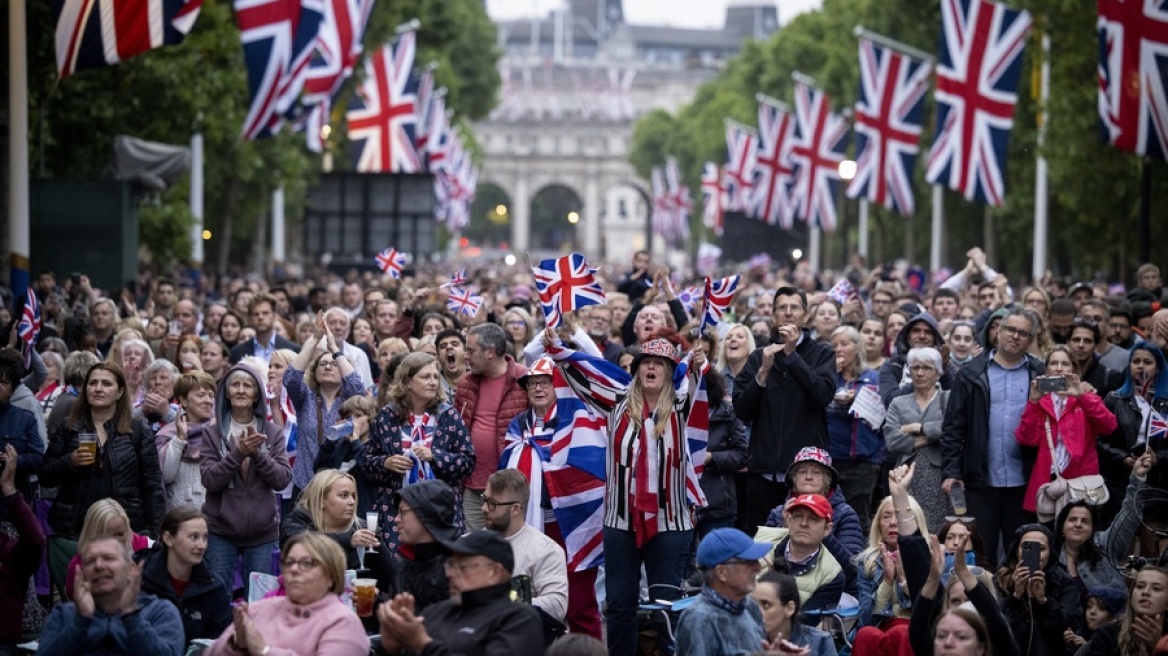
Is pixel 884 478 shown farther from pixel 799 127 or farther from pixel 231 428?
pixel 799 127

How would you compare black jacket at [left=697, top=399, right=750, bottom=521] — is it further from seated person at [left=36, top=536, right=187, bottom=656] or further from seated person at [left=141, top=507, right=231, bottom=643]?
seated person at [left=36, top=536, right=187, bottom=656]

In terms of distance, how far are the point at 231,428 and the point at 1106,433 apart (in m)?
5.10

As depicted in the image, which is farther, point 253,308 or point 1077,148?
point 1077,148

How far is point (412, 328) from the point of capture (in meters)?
16.4

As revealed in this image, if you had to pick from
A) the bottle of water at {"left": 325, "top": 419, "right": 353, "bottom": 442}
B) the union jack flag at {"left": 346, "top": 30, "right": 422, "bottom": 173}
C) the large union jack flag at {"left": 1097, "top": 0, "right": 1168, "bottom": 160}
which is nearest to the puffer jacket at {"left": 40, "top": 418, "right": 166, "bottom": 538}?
the bottle of water at {"left": 325, "top": 419, "right": 353, "bottom": 442}

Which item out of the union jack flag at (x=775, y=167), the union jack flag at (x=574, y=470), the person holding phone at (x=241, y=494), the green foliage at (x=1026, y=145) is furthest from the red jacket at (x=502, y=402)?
the union jack flag at (x=775, y=167)

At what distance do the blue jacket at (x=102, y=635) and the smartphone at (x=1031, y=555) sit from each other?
13.4 ft

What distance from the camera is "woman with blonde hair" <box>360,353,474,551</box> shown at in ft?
34.8

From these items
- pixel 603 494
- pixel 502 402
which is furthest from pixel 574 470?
pixel 502 402

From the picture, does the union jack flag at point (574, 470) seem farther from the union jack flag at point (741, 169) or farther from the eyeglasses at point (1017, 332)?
the union jack flag at point (741, 169)

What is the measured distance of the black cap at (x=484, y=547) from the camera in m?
7.71

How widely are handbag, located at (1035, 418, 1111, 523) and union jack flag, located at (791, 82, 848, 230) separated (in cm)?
3076

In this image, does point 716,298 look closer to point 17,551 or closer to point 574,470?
point 574,470

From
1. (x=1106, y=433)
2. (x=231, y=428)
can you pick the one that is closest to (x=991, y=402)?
(x=1106, y=433)
